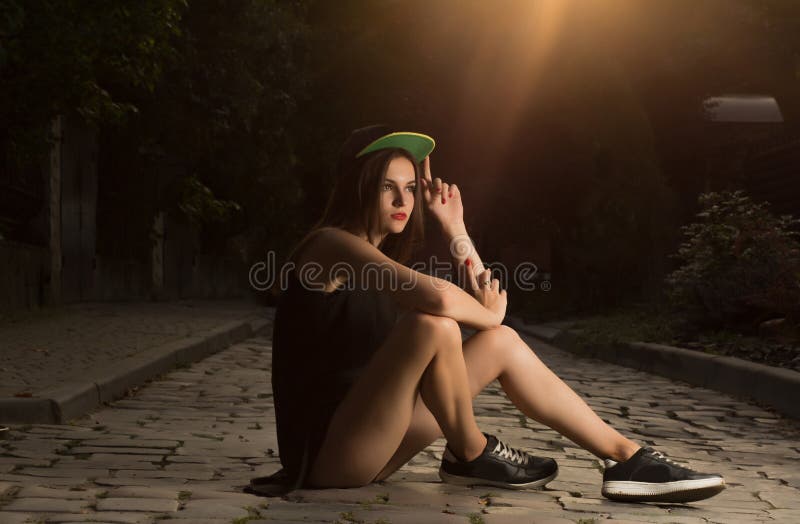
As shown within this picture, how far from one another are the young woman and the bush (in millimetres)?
6147

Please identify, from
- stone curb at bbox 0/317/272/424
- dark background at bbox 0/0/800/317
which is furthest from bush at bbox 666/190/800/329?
stone curb at bbox 0/317/272/424

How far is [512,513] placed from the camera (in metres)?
4.04

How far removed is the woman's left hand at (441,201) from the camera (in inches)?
186

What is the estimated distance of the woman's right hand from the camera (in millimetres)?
4441

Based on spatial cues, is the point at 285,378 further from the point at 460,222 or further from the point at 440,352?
the point at 460,222

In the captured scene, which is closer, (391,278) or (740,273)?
(391,278)

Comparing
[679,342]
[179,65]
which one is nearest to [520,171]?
[179,65]

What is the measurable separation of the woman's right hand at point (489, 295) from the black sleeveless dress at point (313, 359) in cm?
49

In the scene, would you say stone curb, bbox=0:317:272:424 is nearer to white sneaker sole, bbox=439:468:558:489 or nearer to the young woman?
the young woman

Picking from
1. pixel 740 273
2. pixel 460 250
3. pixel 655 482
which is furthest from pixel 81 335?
pixel 655 482

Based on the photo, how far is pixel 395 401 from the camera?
4.10 metres

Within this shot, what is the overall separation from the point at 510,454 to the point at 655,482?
23.7 inches

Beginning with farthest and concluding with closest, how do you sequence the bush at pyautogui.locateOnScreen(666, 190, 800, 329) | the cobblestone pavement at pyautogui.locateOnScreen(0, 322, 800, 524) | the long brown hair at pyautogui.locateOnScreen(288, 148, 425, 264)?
the bush at pyautogui.locateOnScreen(666, 190, 800, 329)
the long brown hair at pyautogui.locateOnScreen(288, 148, 425, 264)
the cobblestone pavement at pyautogui.locateOnScreen(0, 322, 800, 524)

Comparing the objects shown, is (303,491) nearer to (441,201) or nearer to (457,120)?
(441,201)
